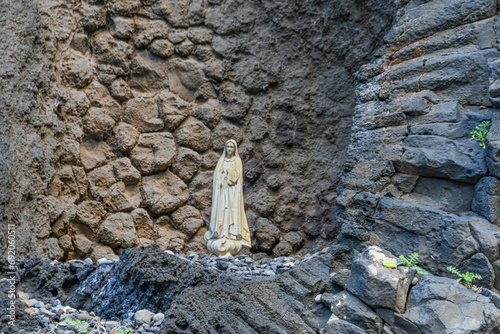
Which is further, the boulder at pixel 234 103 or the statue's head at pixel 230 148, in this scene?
the boulder at pixel 234 103

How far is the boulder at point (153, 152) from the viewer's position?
8945 millimetres

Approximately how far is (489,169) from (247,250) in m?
4.28

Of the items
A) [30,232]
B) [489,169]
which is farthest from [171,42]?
[489,169]

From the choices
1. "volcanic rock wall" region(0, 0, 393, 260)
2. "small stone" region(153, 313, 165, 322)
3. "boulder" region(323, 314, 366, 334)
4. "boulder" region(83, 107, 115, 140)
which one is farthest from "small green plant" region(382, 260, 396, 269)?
"boulder" region(83, 107, 115, 140)

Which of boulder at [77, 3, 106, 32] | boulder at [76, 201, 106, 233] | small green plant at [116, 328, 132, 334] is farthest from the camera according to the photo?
boulder at [77, 3, 106, 32]

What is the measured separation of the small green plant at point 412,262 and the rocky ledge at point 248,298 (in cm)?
20

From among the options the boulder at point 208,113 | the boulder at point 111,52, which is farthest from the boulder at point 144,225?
the boulder at point 111,52

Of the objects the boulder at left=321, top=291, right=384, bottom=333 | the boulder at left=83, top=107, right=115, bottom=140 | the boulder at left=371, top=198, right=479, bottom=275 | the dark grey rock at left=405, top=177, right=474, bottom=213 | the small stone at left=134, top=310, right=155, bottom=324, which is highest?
the boulder at left=83, top=107, right=115, bottom=140

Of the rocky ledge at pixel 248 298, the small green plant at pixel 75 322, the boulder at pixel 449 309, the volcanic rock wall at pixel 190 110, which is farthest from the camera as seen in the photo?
the volcanic rock wall at pixel 190 110

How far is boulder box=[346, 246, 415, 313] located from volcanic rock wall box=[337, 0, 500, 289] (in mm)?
638

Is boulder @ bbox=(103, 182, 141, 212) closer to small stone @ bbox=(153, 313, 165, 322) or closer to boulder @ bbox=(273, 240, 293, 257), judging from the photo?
boulder @ bbox=(273, 240, 293, 257)

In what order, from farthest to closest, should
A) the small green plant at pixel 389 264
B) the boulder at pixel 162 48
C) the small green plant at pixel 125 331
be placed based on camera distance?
the boulder at pixel 162 48, the small green plant at pixel 125 331, the small green plant at pixel 389 264

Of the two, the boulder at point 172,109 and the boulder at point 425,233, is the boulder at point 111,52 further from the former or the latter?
the boulder at point 425,233

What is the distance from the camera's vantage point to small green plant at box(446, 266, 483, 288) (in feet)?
14.2
